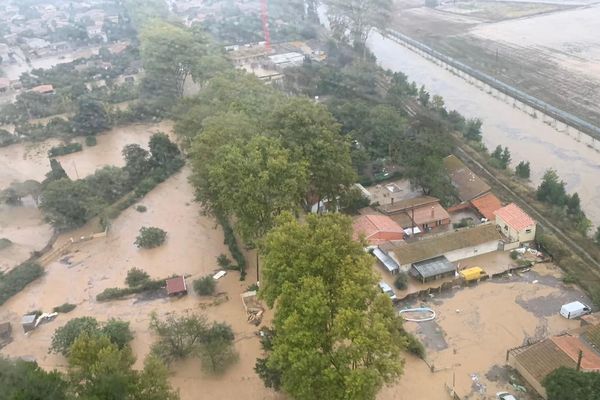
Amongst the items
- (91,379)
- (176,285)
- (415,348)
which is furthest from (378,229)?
(91,379)

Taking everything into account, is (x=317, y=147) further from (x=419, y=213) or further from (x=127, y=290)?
(x=127, y=290)

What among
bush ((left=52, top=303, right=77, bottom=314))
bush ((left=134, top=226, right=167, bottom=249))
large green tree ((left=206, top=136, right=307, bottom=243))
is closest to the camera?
large green tree ((left=206, top=136, right=307, bottom=243))

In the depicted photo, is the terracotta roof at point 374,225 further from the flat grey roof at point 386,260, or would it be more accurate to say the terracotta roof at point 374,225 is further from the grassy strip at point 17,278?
the grassy strip at point 17,278

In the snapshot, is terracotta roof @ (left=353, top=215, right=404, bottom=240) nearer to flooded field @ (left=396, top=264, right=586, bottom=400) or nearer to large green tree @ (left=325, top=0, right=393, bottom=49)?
flooded field @ (left=396, top=264, right=586, bottom=400)

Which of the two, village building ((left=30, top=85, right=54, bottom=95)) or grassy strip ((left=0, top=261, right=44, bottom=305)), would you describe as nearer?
grassy strip ((left=0, top=261, right=44, bottom=305))

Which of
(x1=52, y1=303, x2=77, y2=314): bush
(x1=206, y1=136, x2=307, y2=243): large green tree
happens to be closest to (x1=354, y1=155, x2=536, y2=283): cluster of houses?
(x1=206, y1=136, x2=307, y2=243): large green tree

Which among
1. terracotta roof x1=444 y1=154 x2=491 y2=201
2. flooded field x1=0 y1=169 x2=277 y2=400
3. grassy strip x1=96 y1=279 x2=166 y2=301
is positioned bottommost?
flooded field x1=0 y1=169 x2=277 y2=400

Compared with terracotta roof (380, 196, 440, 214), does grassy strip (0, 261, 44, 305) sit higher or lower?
lower
